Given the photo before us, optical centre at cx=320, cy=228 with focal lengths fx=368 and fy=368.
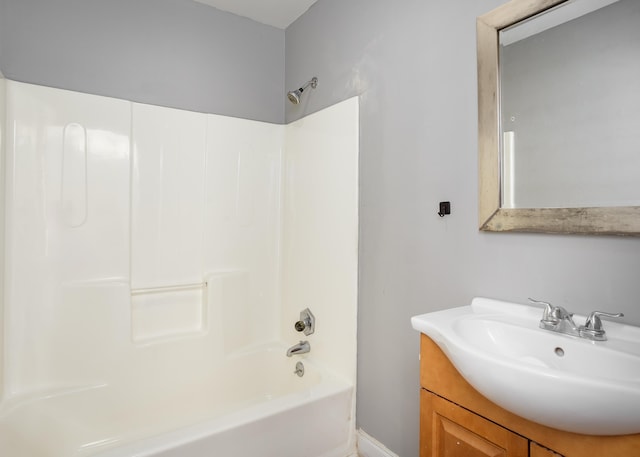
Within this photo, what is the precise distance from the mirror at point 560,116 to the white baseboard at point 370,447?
118 centimetres

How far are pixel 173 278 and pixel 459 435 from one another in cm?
171

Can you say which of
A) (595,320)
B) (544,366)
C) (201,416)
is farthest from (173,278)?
(595,320)

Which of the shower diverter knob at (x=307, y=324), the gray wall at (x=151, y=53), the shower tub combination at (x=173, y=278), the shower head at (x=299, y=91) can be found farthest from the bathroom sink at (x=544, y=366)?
the gray wall at (x=151, y=53)

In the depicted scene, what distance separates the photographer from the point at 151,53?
215 cm

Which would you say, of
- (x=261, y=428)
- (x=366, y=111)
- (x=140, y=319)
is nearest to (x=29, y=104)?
(x=140, y=319)

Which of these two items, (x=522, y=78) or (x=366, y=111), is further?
(x=366, y=111)

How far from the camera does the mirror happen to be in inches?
41.1

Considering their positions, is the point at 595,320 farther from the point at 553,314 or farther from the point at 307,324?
the point at 307,324

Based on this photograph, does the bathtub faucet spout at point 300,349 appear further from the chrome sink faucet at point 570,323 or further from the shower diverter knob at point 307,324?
the chrome sink faucet at point 570,323

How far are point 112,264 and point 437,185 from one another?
1713 mm

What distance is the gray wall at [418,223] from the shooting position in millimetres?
1175

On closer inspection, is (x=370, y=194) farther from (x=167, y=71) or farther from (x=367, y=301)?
(x=167, y=71)

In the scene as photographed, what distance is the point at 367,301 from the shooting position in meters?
1.91

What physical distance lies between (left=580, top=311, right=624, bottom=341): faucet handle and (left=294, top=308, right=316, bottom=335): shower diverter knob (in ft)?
4.73
